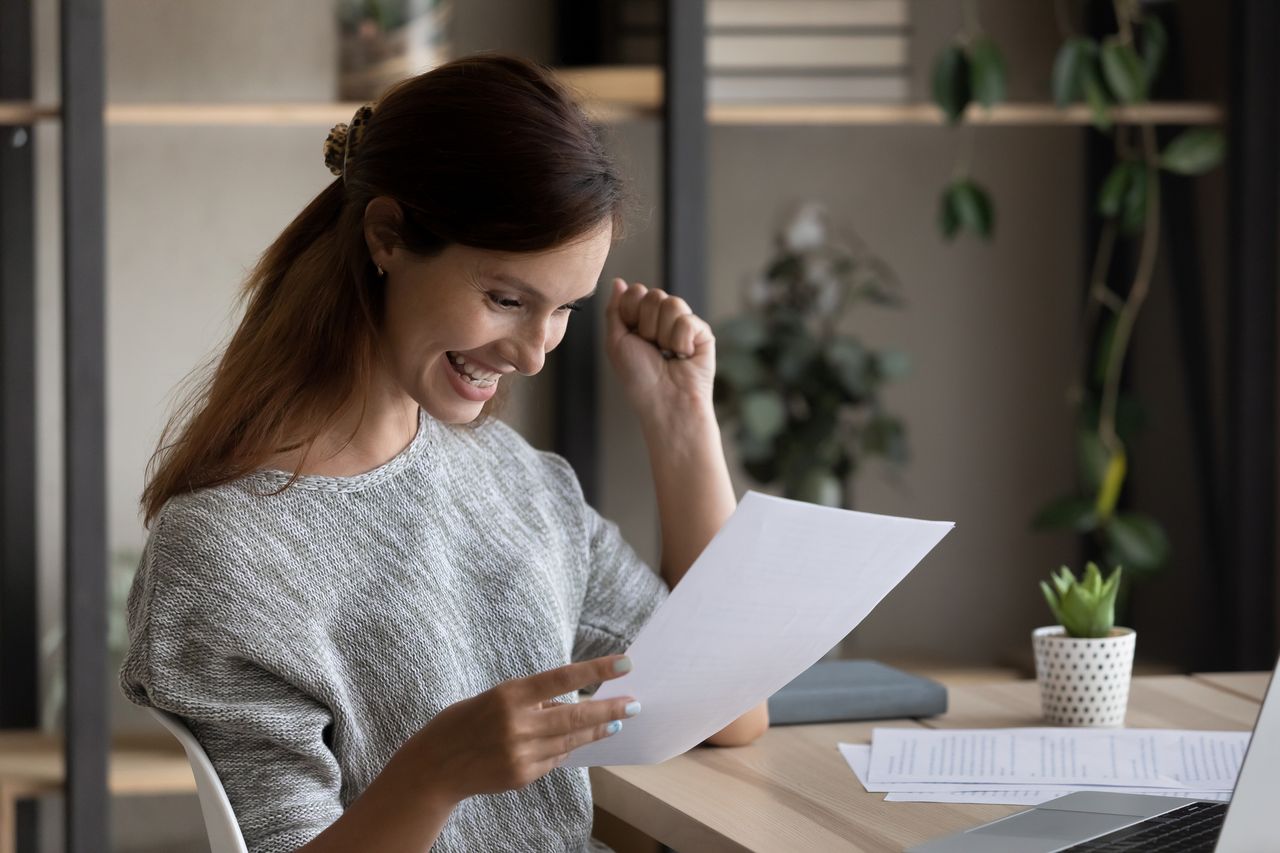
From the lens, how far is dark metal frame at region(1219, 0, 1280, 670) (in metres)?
2.36

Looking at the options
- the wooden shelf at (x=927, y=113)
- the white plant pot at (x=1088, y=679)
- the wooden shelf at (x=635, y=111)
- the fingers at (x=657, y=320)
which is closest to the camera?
the white plant pot at (x=1088, y=679)

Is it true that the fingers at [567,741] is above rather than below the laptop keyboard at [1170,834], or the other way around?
above

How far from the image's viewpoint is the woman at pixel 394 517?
1.06m

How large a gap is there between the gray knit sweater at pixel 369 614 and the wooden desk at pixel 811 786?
0.12 meters

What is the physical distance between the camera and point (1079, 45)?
2324mm

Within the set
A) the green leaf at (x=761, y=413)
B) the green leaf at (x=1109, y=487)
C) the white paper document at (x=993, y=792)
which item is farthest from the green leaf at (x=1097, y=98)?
the white paper document at (x=993, y=792)

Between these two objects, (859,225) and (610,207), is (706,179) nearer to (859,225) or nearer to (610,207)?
(859,225)

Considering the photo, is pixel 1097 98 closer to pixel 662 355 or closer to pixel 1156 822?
pixel 662 355

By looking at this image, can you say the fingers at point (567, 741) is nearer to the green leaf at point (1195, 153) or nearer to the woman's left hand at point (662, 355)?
the woman's left hand at point (662, 355)

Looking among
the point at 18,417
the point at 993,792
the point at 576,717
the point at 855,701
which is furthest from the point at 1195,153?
the point at 18,417

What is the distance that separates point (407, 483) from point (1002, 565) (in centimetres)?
173

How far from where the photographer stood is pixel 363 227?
1188 mm

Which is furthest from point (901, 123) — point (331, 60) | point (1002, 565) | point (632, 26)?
point (331, 60)

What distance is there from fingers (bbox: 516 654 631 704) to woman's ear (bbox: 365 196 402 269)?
402 mm
